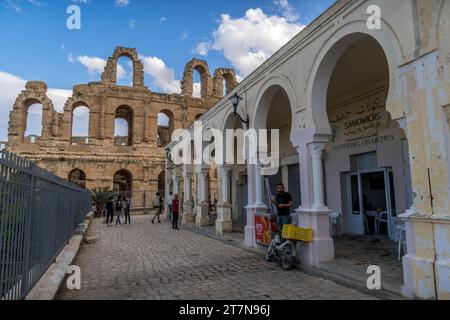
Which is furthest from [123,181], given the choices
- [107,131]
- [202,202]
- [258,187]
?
[258,187]

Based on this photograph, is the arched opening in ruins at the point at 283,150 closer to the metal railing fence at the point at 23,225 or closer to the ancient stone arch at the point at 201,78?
the metal railing fence at the point at 23,225

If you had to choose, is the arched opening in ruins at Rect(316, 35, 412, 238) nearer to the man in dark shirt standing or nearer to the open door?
the open door

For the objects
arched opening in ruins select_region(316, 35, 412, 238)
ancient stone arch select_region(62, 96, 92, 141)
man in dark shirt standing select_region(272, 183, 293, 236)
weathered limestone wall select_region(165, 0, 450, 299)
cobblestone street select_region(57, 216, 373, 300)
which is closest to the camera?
weathered limestone wall select_region(165, 0, 450, 299)

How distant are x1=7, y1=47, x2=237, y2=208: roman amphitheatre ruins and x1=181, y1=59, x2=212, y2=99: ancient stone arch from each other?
330mm

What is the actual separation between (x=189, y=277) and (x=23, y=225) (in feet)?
10.4

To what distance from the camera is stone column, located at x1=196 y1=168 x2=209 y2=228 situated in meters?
14.7

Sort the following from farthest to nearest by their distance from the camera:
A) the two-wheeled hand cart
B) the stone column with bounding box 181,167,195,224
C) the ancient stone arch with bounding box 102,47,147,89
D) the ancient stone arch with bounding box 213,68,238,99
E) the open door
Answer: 1. the ancient stone arch with bounding box 213,68,238,99
2. the ancient stone arch with bounding box 102,47,147,89
3. the stone column with bounding box 181,167,195,224
4. the open door
5. the two-wheeled hand cart

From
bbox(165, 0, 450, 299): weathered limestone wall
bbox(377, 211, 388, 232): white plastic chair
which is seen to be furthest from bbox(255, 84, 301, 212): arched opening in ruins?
bbox(165, 0, 450, 299): weathered limestone wall

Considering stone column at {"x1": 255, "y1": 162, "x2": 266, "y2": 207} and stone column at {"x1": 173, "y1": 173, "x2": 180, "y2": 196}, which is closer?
stone column at {"x1": 255, "y1": 162, "x2": 266, "y2": 207}

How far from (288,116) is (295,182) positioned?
2.93m

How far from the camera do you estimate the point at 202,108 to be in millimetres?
34469

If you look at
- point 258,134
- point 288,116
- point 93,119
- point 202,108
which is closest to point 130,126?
point 93,119

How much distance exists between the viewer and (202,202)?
15.0 meters

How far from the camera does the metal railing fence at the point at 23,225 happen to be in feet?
11.9
